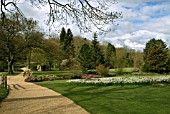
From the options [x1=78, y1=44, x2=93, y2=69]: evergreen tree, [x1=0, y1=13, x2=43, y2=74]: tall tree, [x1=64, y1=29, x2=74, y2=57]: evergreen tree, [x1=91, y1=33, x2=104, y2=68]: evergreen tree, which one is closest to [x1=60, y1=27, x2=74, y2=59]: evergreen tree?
[x1=64, y1=29, x2=74, y2=57]: evergreen tree

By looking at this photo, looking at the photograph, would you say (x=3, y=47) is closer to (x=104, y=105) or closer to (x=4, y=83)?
(x=4, y=83)

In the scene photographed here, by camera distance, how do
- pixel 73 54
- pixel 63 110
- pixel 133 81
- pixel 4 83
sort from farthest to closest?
pixel 73 54 < pixel 133 81 < pixel 4 83 < pixel 63 110

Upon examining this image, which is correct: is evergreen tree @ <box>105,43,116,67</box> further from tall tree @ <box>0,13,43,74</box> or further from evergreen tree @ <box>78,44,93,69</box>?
tall tree @ <box>0,13,43,74</box>

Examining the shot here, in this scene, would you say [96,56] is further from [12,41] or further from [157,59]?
[12,41]

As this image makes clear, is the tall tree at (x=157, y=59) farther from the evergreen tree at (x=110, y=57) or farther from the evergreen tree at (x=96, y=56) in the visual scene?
the evergreen tree at (x=96, y=56)

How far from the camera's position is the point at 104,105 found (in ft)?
30.3

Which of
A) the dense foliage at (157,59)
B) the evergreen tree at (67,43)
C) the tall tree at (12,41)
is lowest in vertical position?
the dense foliage at (157,59)

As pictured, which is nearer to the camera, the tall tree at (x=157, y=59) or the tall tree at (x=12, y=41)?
the tall tree at (x=12, y=41)

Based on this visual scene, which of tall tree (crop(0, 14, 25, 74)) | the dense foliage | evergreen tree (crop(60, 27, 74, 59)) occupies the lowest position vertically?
the dense foliage

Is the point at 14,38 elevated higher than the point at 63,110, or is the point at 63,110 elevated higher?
the point at 14,38

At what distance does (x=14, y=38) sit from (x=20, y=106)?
2598 cm

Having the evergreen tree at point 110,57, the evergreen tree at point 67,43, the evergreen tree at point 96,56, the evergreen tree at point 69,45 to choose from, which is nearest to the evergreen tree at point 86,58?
the evergreen tree at point 96,56

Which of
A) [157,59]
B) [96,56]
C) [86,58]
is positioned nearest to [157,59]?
[157,59]

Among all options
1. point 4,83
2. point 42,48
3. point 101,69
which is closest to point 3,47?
point 42,48
